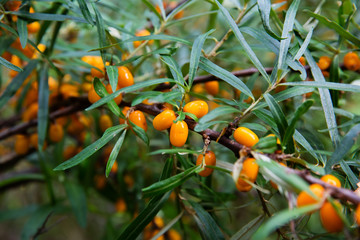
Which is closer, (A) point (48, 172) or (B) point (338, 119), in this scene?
(B) point (338, 119)

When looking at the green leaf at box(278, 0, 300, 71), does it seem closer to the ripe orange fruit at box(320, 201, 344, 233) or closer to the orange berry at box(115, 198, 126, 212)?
the ripe orange fruit at box(320, 201, 344, 233)

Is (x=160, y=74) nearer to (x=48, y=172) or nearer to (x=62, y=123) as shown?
(x=62, y=123)

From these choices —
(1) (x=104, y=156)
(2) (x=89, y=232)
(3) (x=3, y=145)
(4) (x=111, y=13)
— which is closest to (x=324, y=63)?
(1) (x=104, y=156)

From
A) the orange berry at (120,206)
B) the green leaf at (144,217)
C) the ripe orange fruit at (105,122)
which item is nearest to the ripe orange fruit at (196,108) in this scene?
the green leaf at (144,217)

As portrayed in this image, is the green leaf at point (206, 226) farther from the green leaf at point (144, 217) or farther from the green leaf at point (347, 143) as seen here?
the green leaf at point (347, 143)

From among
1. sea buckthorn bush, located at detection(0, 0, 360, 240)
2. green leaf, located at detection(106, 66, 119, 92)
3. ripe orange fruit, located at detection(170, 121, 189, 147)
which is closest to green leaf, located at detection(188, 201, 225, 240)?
sea buckthorn bush, located at detection(0, 0, 360, 240)

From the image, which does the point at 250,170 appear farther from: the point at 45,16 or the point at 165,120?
the point at 45,16

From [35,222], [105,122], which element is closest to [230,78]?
[105,122]
